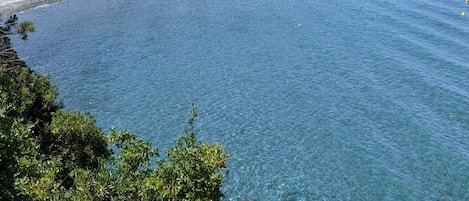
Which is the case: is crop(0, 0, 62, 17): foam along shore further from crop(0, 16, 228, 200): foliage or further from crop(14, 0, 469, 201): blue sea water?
crop(0, 16, 228, 200): foliage

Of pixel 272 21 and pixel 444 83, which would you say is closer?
pixel 444 83

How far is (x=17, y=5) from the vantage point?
5816 cm

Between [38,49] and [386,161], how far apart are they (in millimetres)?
37292

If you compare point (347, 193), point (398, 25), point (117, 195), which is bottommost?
point (347, 193)

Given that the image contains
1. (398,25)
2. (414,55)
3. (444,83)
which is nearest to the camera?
(444,83)

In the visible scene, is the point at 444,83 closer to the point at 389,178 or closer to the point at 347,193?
the point at 389,178

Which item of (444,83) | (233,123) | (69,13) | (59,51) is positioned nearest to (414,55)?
(444,83)

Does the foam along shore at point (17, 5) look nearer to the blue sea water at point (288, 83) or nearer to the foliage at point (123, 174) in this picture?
the blue sea water at point (288, 83)

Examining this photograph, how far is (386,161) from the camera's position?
104 feet

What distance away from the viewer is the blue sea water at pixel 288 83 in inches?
1210

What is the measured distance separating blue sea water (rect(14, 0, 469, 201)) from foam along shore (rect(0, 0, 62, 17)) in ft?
4.65

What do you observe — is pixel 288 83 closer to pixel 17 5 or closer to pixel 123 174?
pixel 123 174

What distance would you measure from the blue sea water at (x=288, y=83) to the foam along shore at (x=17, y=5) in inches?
55.8

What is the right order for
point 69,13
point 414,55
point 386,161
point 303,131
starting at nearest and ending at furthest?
point 386,161
point 303,131
point 414,55
point 69,13
